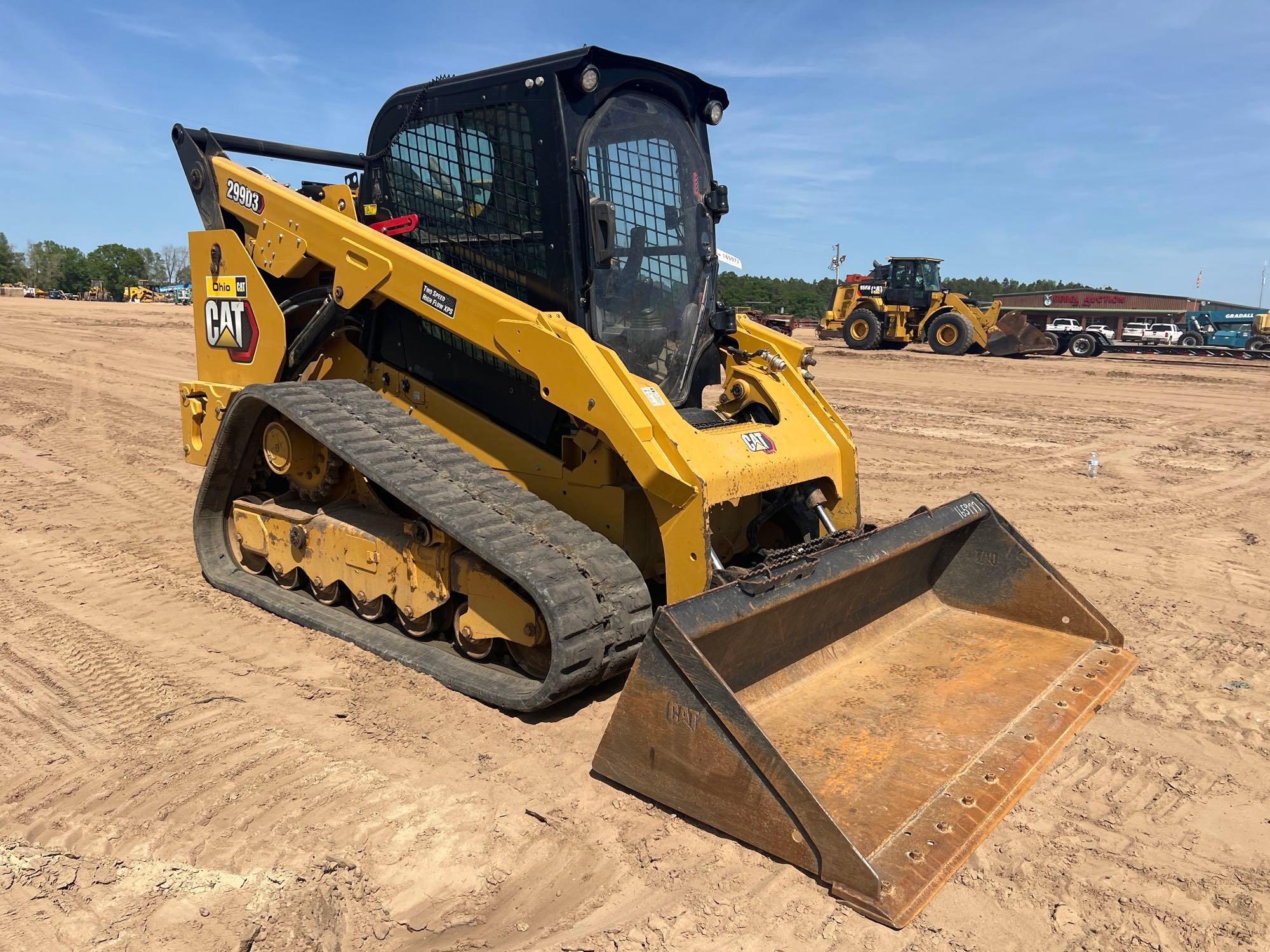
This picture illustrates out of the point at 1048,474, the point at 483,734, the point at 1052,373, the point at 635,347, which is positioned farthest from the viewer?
the point at 1052,373

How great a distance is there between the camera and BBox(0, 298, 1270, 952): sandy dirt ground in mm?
2590

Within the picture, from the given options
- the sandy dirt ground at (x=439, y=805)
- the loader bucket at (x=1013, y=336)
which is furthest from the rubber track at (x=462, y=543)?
the loader bucket at (x=1013, y=336)

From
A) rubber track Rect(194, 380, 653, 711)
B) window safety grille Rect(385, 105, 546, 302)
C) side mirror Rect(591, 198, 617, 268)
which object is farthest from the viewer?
window safety grille Rect(385, 105, 546, 302)

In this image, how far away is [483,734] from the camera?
3688mm

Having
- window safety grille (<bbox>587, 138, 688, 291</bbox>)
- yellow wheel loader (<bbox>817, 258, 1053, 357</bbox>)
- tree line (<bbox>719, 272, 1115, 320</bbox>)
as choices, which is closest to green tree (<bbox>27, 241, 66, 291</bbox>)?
tree line (<bbox>719, 272, 1115, 320</bbox>)

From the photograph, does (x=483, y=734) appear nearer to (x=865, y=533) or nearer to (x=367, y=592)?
(x=367, y=592)

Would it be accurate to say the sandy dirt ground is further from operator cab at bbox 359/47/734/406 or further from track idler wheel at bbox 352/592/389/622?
operator cab at bbox 359/47/734/406

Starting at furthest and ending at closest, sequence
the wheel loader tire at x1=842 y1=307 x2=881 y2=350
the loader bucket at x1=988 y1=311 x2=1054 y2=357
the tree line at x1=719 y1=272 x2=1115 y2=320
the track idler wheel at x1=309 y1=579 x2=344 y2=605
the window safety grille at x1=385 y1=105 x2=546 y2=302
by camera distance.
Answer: the tree line at x1=719 y1=272 x2=1115 y2=320 < the wheel loader tire at x1=842 y1=307 x2=881 y2=350 < the loader bucket at x1=988 y1=311 x2=1054 y2=357 < the track idler wheel at x1=309 y1=579 x2=344 y2=605 < the window safety grille at x1=385 y1=105 x2=546 y2=302

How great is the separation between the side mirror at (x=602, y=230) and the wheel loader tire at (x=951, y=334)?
2048 cm

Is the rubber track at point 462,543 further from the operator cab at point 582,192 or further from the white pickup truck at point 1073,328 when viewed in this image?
the white pickup truck at point 1073,328

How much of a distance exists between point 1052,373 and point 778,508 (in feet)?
54.6

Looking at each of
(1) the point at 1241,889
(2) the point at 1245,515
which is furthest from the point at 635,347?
(2) the point at 1245,515

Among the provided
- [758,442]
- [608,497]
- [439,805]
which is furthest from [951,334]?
[439,805]

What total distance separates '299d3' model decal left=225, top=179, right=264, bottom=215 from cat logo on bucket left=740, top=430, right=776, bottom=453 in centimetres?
302
